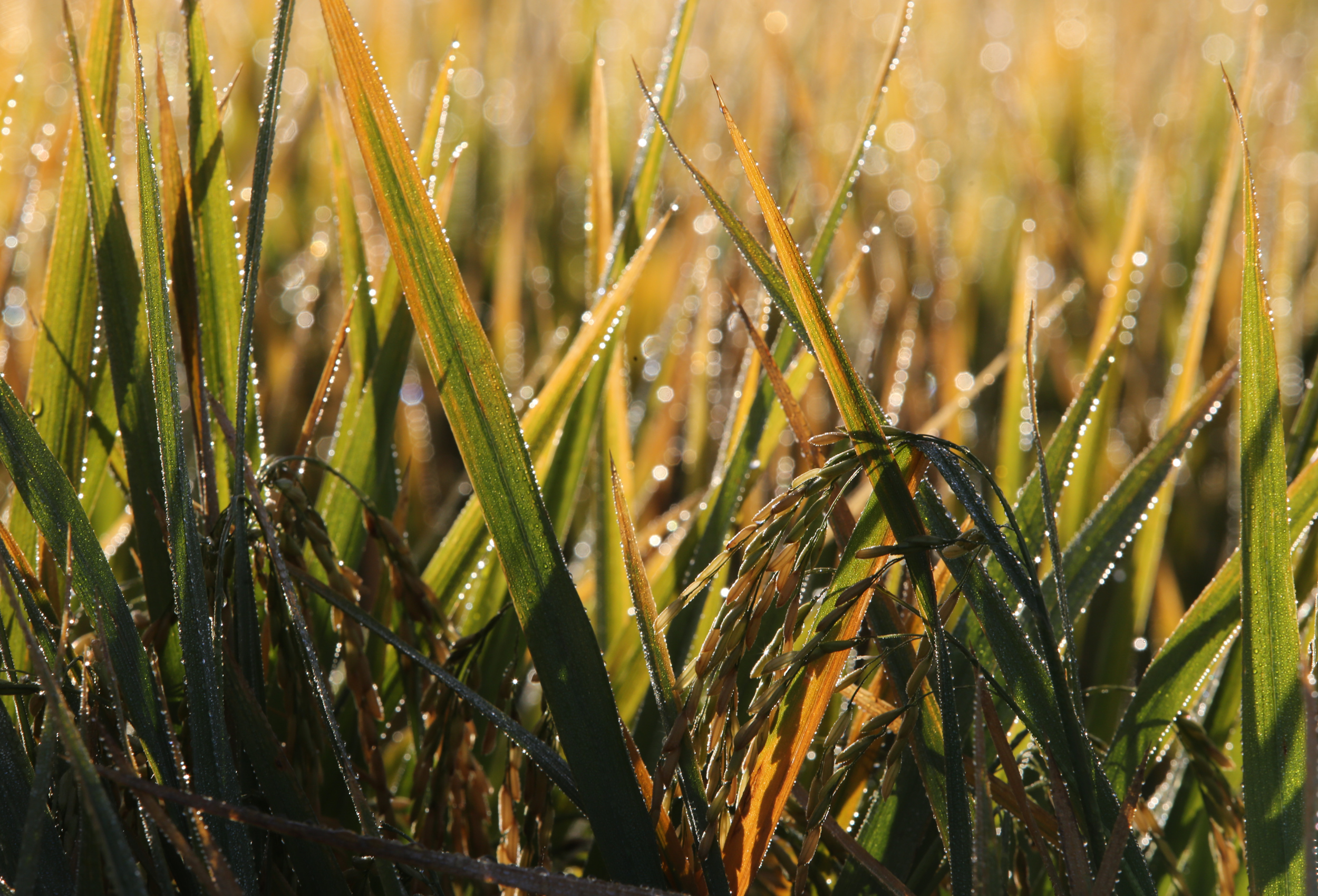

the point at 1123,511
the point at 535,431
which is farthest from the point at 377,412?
the point at 1123,511

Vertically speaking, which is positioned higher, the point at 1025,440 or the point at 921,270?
the point at 921,270

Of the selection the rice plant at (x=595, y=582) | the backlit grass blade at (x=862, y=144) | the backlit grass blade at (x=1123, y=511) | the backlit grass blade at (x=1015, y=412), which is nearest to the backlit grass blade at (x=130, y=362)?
the rice plant at (x=595, y=582)

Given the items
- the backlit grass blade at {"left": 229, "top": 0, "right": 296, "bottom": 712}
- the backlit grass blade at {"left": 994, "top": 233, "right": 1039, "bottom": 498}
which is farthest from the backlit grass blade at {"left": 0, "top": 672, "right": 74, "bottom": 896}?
the backlit grass blade at {"left": 994, "top": 233, "right": 1039, "bottom": 498}

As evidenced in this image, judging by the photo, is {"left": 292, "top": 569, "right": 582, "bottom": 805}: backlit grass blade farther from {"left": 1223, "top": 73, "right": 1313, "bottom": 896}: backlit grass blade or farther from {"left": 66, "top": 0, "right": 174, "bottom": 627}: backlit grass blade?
{"left": 1223, "top": 73, "right": 1313, "bottom": 896}: backlit grass blade

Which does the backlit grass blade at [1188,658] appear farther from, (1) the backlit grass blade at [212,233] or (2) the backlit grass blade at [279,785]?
(1) the backlit grass blade at [212,233]

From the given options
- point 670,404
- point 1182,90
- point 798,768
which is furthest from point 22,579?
point 1182,90

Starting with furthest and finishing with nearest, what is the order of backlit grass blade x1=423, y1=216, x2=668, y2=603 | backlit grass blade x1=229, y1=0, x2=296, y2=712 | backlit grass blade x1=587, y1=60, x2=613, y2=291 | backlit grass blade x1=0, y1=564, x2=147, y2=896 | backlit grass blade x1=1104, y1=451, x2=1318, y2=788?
backlit grass blade x1=587, y1=60, x2=613, y2=291 → backlit grass blade x1=423, y1=216, x2=668, y2=603 → backlit grass blade x1=1104, y1=451, x2=1318, y2=788 → backlit grass blade x1=229, y1=0, x2=296, y2=712 → backlit grass blade x1=0, y1=564, x2=147, y2=896

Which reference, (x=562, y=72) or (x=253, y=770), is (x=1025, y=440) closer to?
(x=253, y=770)
